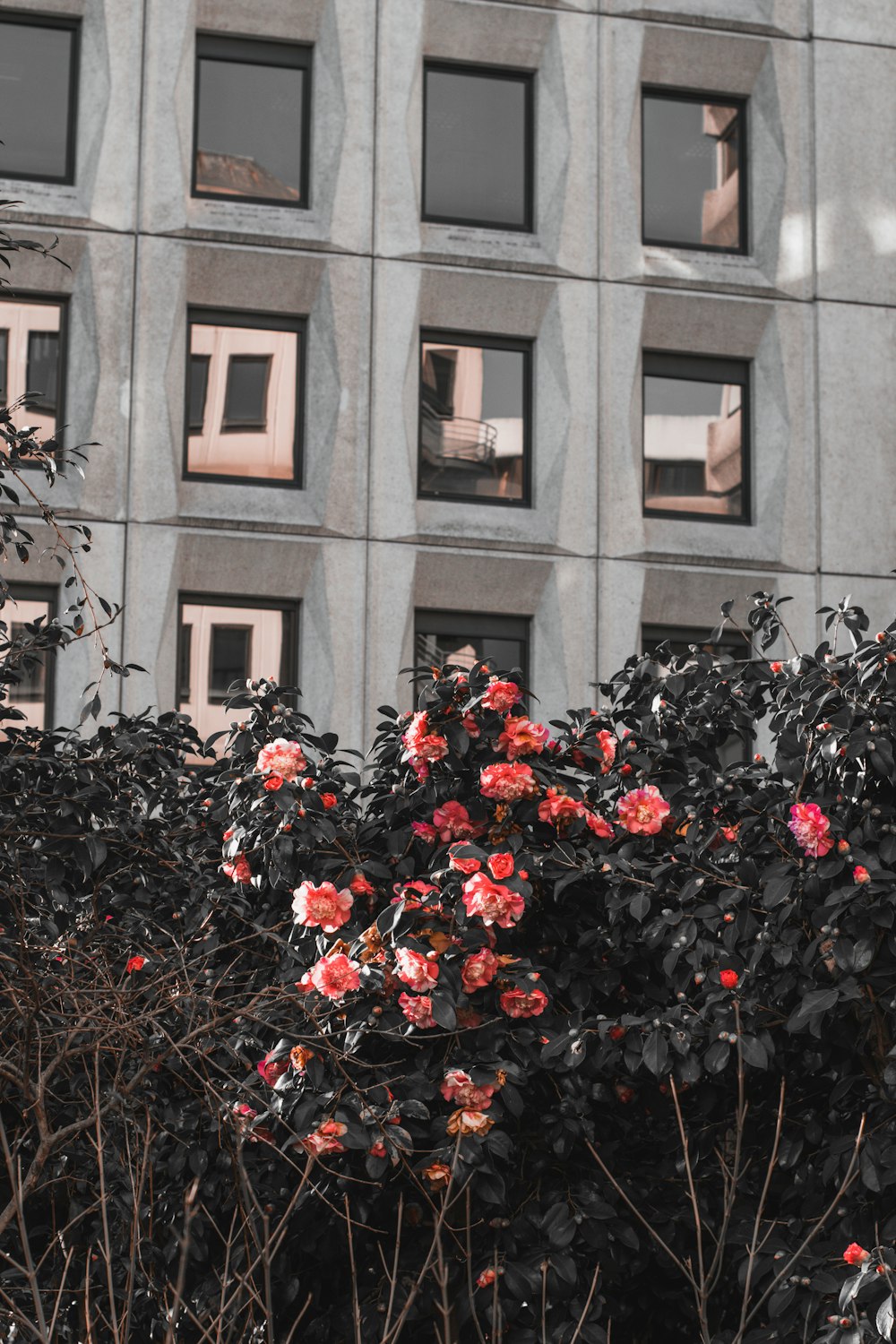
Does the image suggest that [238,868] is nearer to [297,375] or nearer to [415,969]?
[415,969]

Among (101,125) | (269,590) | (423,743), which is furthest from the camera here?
(101,125)

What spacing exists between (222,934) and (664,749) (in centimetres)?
185

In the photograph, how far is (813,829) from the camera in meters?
5.40

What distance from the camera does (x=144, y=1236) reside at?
239 inches

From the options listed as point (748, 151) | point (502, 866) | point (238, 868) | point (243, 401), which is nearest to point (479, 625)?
point (243, 401)

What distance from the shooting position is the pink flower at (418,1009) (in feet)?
18.2

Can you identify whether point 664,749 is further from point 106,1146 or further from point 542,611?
point 542,611

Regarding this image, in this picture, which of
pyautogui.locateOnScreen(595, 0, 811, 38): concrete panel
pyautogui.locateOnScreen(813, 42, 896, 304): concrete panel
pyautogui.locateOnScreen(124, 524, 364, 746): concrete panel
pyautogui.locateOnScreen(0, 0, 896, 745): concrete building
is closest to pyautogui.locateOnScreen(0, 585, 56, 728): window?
pyautogui.locateOnScreen(0, 0, 896, 745): concrete building

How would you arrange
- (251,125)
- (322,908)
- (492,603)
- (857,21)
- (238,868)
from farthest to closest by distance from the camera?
(857,21) → (251,125) → (492,603) → (238,868) → (322,908)

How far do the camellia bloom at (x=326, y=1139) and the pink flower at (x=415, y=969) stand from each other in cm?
49

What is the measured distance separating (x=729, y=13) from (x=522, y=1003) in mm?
14112

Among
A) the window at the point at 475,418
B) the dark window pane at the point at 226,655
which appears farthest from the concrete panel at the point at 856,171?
the dark window pane at the point at 226,655

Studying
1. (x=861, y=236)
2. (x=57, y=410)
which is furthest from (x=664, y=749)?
(x=861, y=236)

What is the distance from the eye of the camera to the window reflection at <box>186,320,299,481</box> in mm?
16297
